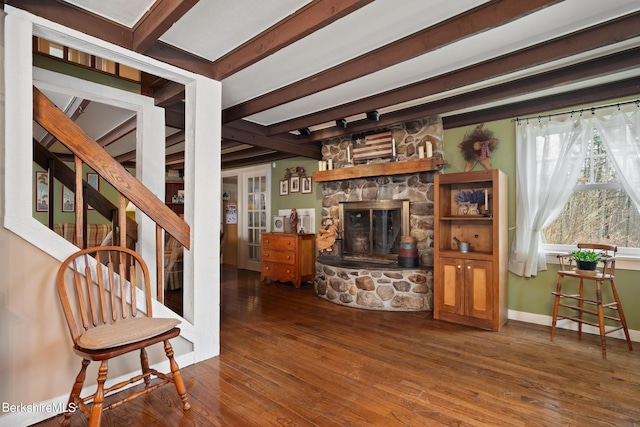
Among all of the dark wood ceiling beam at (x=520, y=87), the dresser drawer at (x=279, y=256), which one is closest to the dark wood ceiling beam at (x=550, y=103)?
the dark wood ceiling beam at (x=520, y=87)

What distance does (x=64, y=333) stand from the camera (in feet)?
6.49

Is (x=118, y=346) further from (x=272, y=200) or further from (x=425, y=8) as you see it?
(x=272, y=200)

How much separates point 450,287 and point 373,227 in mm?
1444

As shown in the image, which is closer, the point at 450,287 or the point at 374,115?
the point at 450,287

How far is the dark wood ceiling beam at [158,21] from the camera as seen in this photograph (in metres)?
1.87

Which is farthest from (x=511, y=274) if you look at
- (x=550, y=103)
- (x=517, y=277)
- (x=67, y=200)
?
(x=67, y=200)

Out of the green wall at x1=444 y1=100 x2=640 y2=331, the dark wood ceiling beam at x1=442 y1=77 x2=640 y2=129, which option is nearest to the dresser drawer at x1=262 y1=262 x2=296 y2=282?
the green wall at x1=444 y1=100 x2=640 y2=331

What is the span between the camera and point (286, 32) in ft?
7.07

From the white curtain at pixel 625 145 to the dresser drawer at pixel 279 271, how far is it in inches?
166

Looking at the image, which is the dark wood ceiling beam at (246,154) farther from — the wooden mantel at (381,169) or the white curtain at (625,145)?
the white curtain at (625,145)

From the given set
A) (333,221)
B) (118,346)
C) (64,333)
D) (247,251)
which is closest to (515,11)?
(118,346)

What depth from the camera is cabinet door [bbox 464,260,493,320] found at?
3.43m

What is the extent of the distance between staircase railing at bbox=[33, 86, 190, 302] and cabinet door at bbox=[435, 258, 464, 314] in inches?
111

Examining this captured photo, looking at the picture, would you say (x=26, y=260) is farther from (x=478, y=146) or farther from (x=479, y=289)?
(x=478, y=146)
